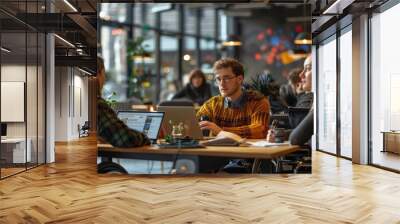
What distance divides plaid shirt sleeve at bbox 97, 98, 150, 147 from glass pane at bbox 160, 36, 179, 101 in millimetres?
542

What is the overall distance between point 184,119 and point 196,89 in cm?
37

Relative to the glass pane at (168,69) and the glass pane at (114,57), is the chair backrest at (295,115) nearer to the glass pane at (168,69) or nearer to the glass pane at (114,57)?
the glass pane at (168,69)

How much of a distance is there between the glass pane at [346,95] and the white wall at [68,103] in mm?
4774

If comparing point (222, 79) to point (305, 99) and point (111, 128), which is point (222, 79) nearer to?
point (305, 99)

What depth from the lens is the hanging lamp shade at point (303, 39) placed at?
17.1 feet

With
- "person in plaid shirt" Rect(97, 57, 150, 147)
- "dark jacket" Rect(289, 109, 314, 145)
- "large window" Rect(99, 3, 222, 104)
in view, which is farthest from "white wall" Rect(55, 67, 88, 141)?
"dark jacket" Rect(289, 109, 314, 145)

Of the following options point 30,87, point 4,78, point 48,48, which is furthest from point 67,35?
point 4,78

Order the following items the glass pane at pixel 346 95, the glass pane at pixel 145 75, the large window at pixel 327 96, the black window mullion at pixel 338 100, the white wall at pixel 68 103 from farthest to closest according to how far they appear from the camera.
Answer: the large window at pixel 327 96
the black window mullion at pixel 338 100
the glass pane at pixel 346 95
the white wall at pixel 68 103
the glass pane at pixel 145 75

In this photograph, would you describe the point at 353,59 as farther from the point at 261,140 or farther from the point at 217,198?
the point at 217,198

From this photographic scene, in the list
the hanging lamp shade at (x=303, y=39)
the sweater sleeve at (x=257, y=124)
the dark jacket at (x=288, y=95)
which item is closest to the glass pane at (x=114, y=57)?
the sweater sleeve at (x=257, y=124)

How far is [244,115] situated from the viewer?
Result: 17.3 feet

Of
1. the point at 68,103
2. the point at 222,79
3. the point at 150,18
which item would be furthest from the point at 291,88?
the point at 68,103

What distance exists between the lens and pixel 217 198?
181 inches

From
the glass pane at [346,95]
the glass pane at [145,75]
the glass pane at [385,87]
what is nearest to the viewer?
the glass pane at [145,75]
